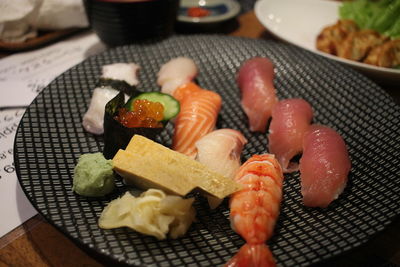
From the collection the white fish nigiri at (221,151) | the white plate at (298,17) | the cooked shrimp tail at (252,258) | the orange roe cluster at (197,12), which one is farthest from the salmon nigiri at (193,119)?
the orange roe cluster at (197,12)

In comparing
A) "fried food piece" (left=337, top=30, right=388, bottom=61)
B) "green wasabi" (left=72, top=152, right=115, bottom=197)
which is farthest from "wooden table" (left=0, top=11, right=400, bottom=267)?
"fried food piece" (left=337, top=30, right=388, bottom=61)

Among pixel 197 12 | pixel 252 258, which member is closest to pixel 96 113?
pixel 252 258

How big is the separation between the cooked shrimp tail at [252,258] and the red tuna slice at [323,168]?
1.12 feet

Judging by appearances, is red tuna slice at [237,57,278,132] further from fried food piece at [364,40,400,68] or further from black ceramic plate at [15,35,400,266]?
fried food piece at [364,40,400,68]

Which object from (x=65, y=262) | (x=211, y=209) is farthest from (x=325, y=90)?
(x=65, y=262)

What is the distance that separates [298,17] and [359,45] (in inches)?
28.7

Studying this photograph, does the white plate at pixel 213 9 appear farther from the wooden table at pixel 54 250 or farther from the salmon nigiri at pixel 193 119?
the wooden table at pixel 54 250

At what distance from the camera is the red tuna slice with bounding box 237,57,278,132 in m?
1.88

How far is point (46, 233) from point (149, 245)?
423 millimetres

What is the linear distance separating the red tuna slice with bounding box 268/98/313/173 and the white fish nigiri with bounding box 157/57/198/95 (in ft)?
1.76

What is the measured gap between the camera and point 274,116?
1803mm

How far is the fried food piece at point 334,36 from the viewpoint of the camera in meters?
2.50

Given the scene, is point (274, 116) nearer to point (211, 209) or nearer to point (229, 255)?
point (211, 209)

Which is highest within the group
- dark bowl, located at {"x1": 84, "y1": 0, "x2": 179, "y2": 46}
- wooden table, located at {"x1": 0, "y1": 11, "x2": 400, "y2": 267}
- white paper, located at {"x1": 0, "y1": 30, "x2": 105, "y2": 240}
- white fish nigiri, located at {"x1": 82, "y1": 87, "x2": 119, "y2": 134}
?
dark bowl, located at {"x1": 84, "y1": 0, "x2": 179, "y2": 46}
